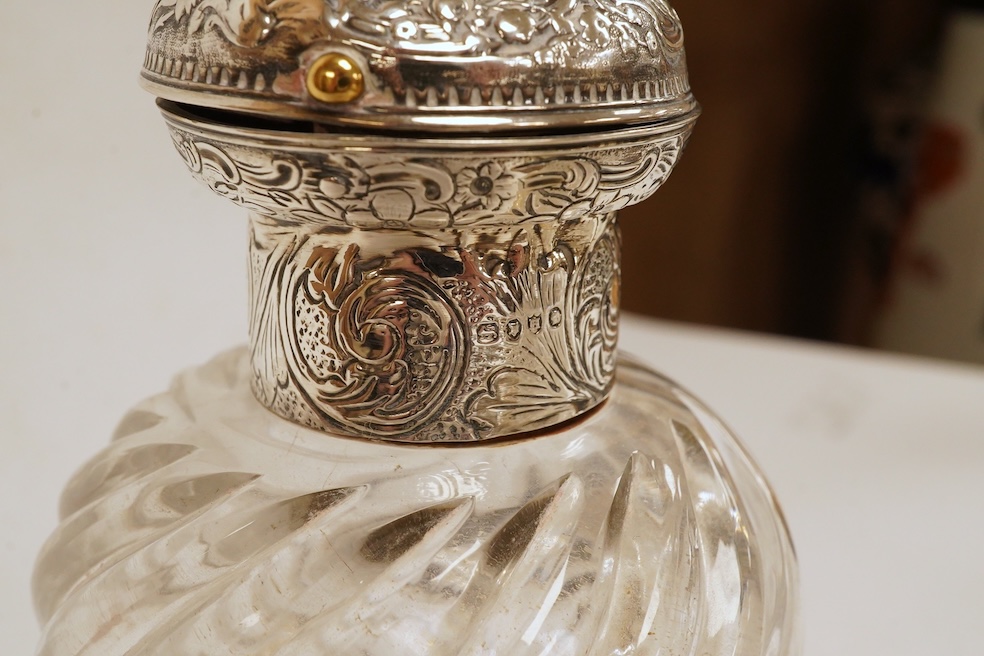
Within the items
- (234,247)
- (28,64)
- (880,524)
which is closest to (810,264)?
(880,524)

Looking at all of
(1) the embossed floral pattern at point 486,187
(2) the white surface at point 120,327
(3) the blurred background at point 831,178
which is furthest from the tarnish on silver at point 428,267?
(3) the blurred background at point 831,178

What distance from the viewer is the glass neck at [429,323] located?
0.35m

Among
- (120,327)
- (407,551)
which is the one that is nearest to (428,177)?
(407,551)

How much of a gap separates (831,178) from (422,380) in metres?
1.35

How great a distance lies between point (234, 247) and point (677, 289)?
0.80 m

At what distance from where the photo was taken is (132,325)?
27.5 inches

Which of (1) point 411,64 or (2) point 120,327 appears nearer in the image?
(1) point 411,64

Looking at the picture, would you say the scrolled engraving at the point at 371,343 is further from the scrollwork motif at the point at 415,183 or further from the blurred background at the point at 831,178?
the blurred background at the point at 831,178

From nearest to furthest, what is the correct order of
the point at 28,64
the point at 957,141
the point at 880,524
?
the point at 28,64
the point at 880,524
the point at 957,141

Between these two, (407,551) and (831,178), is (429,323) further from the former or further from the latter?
(831,178)

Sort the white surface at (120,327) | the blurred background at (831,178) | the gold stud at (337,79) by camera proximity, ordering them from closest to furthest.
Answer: the gold stud at (337,79), the white surface at (120,327), the blurred background at (831,178)

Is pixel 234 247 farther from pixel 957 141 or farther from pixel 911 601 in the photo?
pixel 957 141

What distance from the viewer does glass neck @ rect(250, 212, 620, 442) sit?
346 millimetres

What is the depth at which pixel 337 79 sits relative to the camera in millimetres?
303
